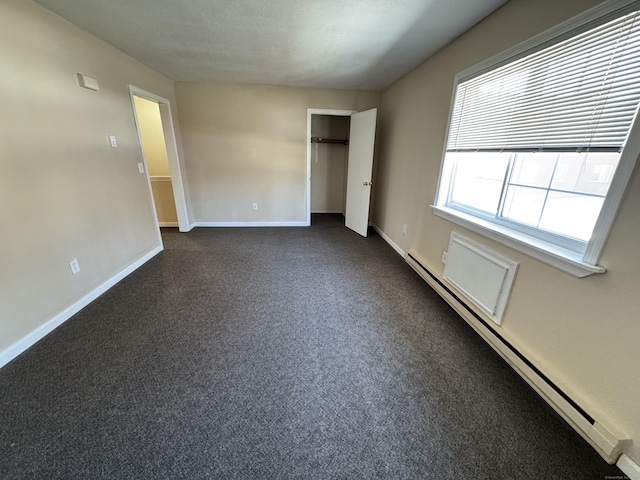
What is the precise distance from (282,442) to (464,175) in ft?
8.07

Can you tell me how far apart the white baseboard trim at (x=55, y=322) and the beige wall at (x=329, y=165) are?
12.0ft

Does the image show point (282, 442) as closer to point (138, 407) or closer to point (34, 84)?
point (138, 407)

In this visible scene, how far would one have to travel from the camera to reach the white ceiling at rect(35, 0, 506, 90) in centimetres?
182

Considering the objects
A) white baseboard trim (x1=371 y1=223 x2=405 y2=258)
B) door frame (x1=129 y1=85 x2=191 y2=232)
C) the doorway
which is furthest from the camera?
the doorway

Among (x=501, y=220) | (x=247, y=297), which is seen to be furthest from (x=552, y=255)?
(x=247, y=297)

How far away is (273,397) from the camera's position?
A: 1.40 meters

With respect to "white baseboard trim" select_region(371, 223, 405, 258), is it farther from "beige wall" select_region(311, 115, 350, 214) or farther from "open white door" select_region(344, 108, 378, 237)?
"beige wall" select_region(311, 115, 350, 214)

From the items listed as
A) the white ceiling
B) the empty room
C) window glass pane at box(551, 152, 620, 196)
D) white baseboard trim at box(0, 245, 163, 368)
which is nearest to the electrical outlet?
the empty room

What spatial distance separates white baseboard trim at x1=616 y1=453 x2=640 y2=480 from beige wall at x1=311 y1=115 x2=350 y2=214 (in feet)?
16.0

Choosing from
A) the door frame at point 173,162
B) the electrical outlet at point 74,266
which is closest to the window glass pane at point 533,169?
the electrical outlet at point 74,266

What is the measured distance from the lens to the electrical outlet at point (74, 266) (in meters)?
2.08

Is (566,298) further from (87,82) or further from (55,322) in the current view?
(87,82)

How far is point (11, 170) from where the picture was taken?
5.38 ft

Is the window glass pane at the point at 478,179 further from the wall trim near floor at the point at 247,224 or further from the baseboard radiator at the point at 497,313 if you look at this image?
the wall trim near floor at the point at 247,224
